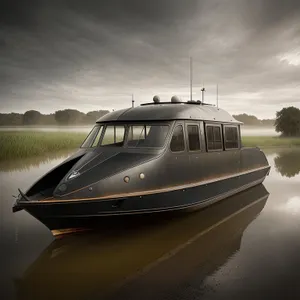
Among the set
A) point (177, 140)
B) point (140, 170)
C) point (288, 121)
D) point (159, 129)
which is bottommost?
point (140, 170)

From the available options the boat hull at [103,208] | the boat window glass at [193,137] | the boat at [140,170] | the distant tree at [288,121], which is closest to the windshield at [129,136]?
the boat at [140,170]

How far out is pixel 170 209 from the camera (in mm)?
6828

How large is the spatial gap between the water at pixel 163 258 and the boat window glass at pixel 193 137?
189cm

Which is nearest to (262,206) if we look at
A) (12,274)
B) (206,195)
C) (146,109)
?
(206,195)

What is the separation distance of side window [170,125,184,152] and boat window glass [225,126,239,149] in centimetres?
258

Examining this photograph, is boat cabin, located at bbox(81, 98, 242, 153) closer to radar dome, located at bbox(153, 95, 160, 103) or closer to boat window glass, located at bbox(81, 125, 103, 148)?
boat window glass, located at bbox(81, 125, 103, 148)

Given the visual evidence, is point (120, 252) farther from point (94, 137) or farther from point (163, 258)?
point (94, 137)

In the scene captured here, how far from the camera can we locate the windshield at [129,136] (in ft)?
23.5

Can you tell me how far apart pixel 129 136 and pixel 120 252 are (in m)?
2.79

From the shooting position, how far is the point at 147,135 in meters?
7.28

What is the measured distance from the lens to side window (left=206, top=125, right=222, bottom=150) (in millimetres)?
8531

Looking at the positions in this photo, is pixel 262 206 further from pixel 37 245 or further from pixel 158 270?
pixel 37 245

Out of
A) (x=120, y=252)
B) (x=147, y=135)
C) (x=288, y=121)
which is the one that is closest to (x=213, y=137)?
(x=147, y=135)

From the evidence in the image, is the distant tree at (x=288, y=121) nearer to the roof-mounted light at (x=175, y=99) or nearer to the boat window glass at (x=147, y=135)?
the roof-mounted light at (x=175, y=99)
